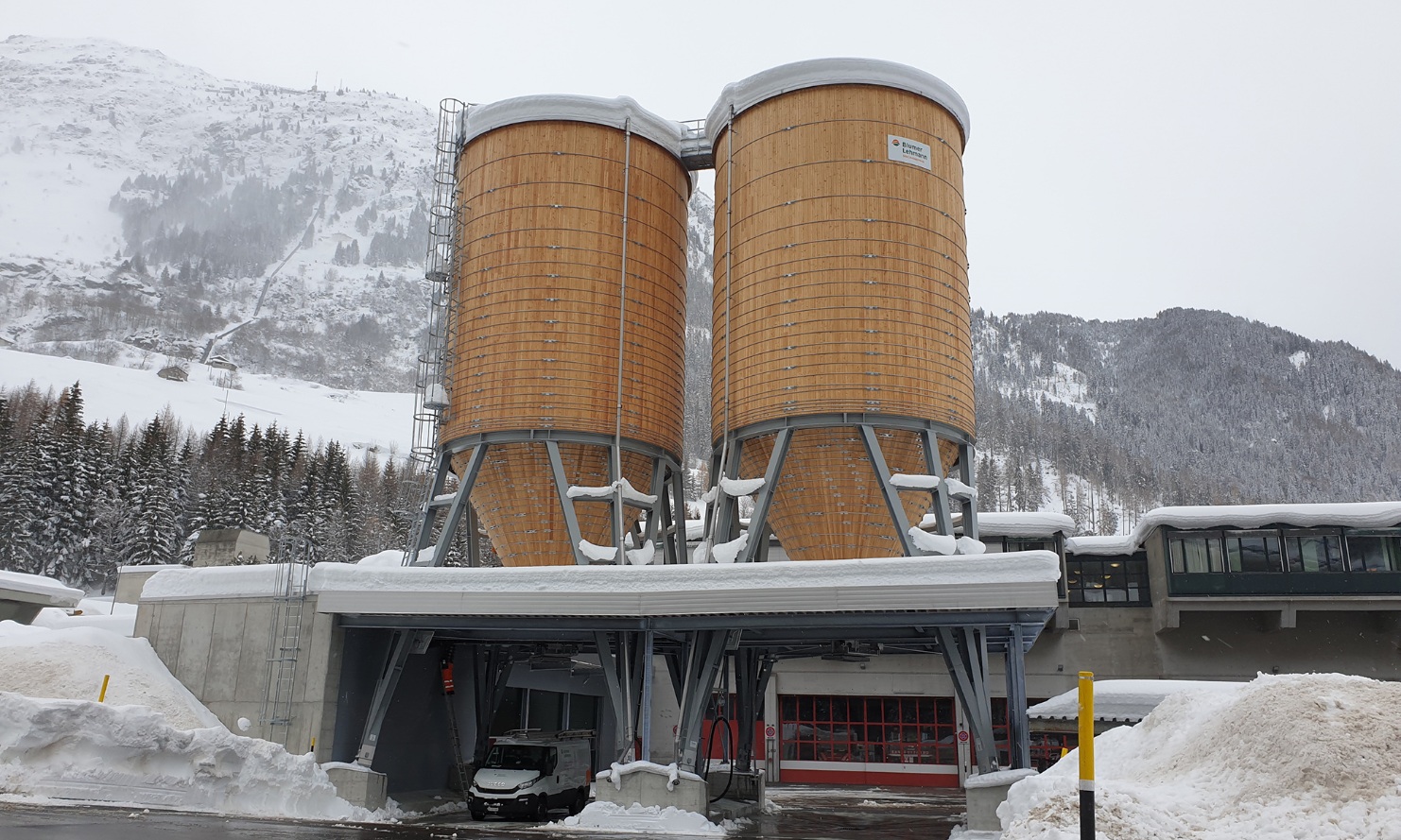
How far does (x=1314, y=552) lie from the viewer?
38.7 m

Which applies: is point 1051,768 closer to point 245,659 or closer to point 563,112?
point 245,659

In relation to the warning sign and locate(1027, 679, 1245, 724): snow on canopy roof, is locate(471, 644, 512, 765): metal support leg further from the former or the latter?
the warning sign

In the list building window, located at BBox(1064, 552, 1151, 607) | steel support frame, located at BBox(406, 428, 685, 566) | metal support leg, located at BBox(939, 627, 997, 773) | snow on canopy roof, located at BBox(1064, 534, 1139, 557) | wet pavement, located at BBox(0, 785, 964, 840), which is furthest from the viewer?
snow on canopy roof, located at BBox(1064, 534, 1139, 557)

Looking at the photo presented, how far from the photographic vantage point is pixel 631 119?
92.4ft

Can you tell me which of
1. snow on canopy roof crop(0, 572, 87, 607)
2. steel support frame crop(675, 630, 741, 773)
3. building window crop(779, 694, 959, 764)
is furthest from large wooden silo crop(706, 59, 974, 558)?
snow on canopy roof crop(0, 572, 87, 607)

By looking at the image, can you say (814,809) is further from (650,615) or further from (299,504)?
(299,504)

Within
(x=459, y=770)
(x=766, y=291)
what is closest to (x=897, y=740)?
(x=459, y=770)

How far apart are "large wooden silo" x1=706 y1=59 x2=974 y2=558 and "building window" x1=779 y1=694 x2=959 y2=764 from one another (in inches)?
760

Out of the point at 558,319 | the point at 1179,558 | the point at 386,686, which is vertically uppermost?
the point at 558,319

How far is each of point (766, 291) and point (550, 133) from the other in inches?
296

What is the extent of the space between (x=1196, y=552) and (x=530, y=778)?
96.3 feet

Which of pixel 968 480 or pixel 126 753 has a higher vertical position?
pixel 968 480

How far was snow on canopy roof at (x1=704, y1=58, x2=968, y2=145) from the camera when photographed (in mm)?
25750

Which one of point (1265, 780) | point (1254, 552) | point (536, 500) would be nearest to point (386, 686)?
point (536, 500)
